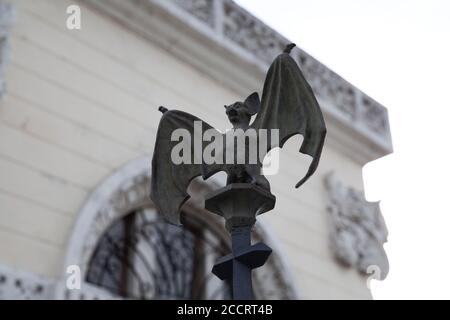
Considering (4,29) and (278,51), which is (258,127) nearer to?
(4,29)

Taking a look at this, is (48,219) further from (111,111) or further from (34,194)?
(111,111)

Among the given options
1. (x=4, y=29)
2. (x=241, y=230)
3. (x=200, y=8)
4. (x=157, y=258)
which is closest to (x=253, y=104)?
(x=241, y=230)

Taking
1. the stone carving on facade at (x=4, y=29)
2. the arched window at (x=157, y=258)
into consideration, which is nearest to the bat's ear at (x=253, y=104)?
the stone carving on facade at (x=4, y=29)

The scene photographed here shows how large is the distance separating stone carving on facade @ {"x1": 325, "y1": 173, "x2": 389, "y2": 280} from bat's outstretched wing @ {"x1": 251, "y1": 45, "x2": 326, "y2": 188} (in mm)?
4589

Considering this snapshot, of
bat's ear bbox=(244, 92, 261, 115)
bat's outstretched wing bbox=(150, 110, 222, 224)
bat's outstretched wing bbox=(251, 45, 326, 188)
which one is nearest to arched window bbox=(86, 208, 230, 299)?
bat's outstretched wing bbox=(150, 110, 222, 224)

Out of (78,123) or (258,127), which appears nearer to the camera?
(258,127)

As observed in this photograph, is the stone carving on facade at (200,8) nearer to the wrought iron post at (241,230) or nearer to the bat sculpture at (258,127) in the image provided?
the bat sculpture at (258,127)

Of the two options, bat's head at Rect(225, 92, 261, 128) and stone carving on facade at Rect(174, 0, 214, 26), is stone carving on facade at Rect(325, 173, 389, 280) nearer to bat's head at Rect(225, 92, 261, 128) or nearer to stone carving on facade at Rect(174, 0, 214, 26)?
stone carving on facade at Rect(174, 0, 214, 26)

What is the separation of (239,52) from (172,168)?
4.15 m

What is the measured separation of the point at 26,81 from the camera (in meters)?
4.94

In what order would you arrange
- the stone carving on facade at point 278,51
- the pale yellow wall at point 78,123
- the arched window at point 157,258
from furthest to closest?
the stone carving on facade at point 278,51, the arched window at point 157,258, the pale yellow wall at point 78,123

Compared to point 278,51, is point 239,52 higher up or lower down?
lower down

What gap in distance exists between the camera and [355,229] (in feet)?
23.1

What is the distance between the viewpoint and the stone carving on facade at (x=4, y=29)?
467 cm
